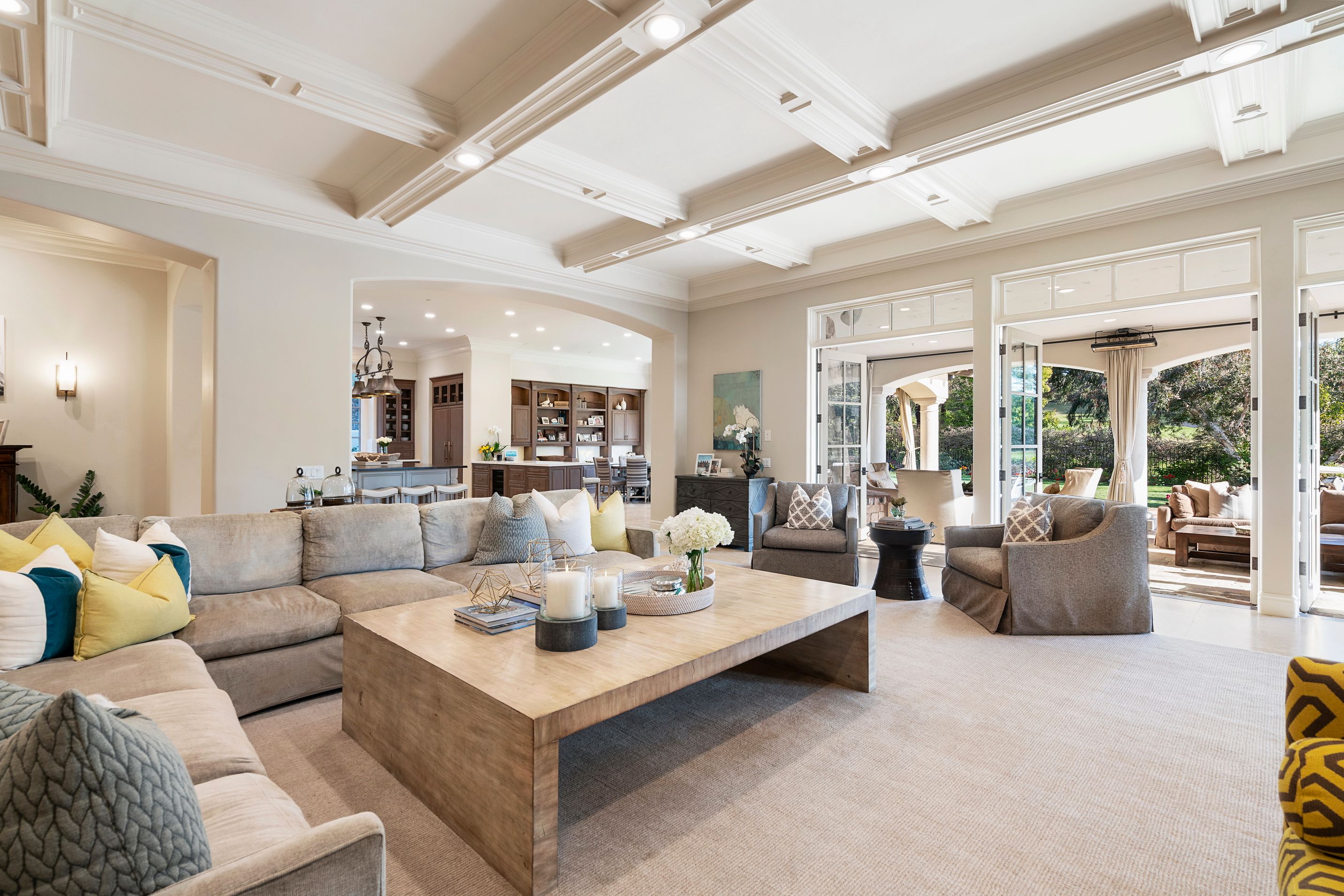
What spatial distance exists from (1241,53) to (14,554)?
5.36 meters

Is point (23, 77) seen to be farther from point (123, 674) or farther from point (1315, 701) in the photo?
point (1315, 701)

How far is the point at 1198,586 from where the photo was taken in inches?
200

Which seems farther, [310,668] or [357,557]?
[357,557]

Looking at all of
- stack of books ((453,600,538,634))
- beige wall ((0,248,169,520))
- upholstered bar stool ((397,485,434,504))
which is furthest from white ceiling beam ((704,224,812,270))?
beige wall ((0,248,169,520))

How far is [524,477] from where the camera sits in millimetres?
10250

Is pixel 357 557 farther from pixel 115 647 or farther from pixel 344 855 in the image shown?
pixel 344 855

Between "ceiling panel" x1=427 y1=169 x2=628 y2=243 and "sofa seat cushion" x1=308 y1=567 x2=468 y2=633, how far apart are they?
2.64 metres

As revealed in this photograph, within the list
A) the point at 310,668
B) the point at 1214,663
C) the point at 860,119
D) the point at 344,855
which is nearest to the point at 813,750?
the point at 344,855

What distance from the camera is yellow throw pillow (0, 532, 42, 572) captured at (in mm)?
2322

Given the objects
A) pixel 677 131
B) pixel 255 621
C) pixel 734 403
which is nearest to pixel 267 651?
pixel 255 621

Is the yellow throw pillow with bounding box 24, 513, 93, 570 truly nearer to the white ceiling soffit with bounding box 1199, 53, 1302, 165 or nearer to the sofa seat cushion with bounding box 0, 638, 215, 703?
the sofa seat cushion with bounding box 0, 638, 215, 703

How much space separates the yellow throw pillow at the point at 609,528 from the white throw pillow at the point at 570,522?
0.21ft

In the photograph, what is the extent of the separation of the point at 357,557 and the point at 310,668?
0.75 metres

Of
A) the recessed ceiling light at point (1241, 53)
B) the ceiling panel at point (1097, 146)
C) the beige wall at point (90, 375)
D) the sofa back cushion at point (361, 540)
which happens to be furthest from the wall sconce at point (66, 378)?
the recessed ceiling light at point (1241, 53)
